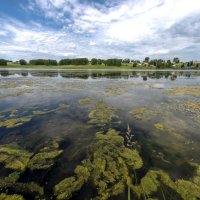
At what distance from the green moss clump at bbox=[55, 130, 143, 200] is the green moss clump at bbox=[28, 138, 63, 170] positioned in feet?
5.05

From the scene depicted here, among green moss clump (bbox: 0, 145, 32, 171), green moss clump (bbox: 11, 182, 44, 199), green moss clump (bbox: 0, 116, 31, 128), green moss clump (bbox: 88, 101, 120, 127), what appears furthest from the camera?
green moss clump (bbox: 88, 101, 120, 127)

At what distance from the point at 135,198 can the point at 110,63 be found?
18631cm

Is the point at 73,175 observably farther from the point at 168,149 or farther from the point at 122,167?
the point at 168,149

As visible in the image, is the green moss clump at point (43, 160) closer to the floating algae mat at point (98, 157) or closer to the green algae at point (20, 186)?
the floating algae mat at point (98, 157)

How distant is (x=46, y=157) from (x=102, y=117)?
23.5ft

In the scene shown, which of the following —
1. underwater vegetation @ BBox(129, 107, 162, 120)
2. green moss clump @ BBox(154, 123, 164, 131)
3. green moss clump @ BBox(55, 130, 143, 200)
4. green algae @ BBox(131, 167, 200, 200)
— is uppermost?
green algae @ BBox(131, 167, 200, 200)

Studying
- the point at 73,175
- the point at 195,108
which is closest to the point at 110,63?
the point at 195,108

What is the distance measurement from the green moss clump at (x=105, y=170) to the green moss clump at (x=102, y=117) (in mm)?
3215

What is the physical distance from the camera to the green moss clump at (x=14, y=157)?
304 inches

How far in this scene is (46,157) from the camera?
8.45 m

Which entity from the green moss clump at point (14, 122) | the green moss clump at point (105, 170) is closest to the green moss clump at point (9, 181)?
the green moss clump at point (105, 170)

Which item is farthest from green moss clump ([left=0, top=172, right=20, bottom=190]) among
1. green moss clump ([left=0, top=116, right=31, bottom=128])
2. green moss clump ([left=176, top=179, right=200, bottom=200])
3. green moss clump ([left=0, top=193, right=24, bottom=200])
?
green moss clump ([left=176, top=179, right=200, bottom=200])

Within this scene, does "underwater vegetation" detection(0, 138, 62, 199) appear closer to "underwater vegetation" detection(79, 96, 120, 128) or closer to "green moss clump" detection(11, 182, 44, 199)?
"green moss clump" detection(11, 182, 44, 199)

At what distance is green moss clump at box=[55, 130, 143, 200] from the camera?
249 inches
